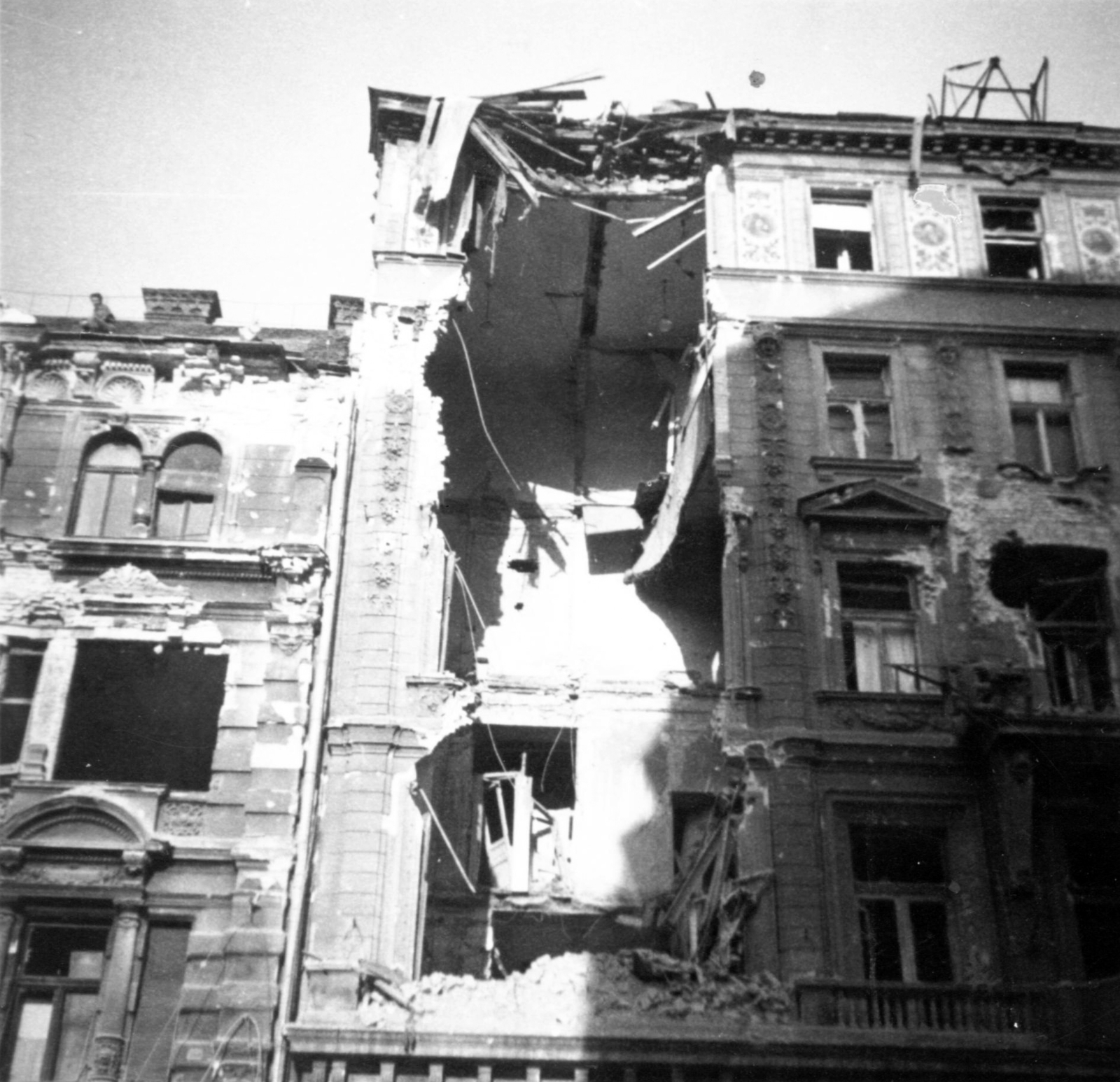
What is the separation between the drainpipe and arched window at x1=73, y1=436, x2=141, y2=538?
132 inches

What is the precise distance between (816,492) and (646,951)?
7982 millimetres

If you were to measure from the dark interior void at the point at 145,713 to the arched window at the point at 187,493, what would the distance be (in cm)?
203

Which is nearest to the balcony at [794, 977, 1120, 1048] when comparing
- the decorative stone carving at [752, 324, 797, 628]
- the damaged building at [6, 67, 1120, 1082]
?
the damaged building at [6, 67, 1120, 1082]

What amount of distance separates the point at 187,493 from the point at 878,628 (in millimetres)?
11574

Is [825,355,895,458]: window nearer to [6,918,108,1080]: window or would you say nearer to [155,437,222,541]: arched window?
[155,437,222,541]: arched window

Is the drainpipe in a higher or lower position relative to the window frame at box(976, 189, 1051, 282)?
lower

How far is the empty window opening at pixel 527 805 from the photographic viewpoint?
24594 millimetres

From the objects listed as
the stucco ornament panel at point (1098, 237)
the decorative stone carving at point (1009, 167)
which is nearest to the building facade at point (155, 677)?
the decorative stone carving at point (1009, 167)

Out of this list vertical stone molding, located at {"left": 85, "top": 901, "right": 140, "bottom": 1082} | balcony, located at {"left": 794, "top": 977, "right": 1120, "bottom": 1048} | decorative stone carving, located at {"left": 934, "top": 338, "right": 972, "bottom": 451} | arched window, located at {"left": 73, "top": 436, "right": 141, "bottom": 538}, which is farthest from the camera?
decorative stone carving, located at {"left": 934, "top": 338, "right": 972, "bottom": 451}

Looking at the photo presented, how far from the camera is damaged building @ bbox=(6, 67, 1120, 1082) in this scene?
19344mm

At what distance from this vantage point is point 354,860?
20.0 meters

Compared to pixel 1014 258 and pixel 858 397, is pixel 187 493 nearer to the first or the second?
pixel 858 397

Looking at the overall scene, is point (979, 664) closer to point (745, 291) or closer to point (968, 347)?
point (968, 347)

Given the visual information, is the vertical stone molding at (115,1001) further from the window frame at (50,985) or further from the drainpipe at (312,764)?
the drainpipe at (312,764)
